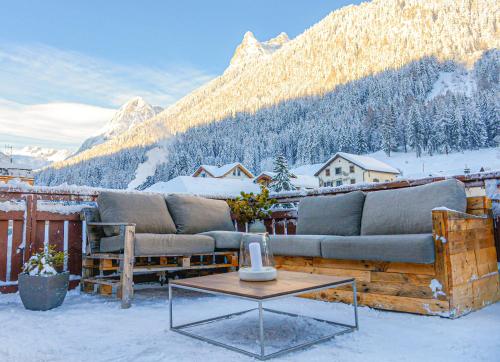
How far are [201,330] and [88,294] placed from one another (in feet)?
5.20

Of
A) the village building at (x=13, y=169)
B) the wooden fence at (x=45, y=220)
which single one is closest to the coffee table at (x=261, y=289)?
the wooden fence at (x=45, y=220)

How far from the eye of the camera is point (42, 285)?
8.56 ft

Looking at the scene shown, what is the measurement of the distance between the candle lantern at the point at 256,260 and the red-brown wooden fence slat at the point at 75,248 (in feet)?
6.83

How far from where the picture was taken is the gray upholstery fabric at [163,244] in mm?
2811

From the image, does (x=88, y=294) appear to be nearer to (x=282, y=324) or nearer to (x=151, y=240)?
(x=151, y=240)

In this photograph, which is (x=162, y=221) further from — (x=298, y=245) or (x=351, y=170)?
(x=351, y=170)

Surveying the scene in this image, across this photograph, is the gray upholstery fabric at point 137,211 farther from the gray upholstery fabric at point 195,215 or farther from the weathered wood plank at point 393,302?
the weathered wood plank at point 393,302

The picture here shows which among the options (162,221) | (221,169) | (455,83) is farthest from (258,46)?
(162,221)

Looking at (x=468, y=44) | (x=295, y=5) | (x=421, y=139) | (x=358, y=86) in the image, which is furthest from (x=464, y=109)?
(x=295, y=5)

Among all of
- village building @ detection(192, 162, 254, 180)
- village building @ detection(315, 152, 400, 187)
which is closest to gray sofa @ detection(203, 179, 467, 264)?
village building @ detection(315, 152, 400, 187)

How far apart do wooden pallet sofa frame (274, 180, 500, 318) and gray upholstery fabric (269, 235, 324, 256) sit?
5.8 inches

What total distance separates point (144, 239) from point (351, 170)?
72.3 feet

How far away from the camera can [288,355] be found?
1.60m

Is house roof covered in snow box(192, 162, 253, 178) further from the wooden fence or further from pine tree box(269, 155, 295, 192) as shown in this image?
the wooden fence
